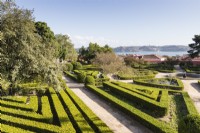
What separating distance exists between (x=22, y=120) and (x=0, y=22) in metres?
8.28

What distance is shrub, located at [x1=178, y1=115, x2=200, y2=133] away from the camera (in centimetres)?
1001

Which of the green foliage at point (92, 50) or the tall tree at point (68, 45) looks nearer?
the green foliage at point (92, 50)

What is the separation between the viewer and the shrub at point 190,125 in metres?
10.0

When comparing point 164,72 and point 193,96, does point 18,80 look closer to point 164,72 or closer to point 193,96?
point 193,96

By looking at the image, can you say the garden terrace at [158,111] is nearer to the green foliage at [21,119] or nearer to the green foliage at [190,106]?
the green foliage at [190,106]

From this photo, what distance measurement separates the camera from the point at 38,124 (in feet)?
39.3

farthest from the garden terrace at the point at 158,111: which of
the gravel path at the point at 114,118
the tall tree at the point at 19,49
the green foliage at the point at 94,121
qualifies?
the tall tree at the point at 19,49

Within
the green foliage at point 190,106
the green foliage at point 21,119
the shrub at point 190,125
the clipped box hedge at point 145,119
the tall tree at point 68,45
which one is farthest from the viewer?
the tall tree at point 68,45

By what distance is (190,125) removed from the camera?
400 inches

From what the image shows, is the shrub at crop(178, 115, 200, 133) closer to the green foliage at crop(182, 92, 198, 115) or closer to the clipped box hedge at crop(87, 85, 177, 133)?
the clipped box hedge at crop(87, 85, 177, 133)

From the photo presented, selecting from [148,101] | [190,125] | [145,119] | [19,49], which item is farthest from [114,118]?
[19,49]

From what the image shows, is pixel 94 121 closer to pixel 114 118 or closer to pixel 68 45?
pixel 114 118

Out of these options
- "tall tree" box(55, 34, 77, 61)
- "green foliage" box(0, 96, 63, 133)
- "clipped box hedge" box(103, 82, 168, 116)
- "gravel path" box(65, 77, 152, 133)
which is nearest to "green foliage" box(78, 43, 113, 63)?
"tall tree" box(55, 34, 77, 61)

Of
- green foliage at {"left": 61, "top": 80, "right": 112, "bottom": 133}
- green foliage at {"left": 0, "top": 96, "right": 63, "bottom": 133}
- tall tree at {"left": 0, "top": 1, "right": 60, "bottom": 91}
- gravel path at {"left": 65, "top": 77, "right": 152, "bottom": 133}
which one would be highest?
tall tree at {"left": 0, "top": 1, "right": 60, "bottom": 91}
